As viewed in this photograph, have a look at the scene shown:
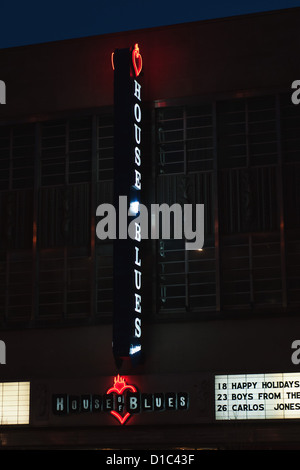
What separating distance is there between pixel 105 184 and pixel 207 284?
15.7 feet

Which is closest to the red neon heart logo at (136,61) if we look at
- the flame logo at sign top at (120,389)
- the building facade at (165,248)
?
the building facade at (165,248)

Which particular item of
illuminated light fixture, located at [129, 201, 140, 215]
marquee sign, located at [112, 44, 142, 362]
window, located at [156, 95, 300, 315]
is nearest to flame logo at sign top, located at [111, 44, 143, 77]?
marquee sign, located at [112, 44, 142, 362]

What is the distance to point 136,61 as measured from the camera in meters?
30.0

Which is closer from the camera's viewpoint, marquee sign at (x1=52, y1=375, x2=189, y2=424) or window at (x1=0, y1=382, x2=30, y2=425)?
marquee sign at (x1=52, y1=375, x2=189, y2=424)

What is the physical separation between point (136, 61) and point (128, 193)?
4.49m

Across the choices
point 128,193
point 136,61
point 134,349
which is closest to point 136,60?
point 136,61

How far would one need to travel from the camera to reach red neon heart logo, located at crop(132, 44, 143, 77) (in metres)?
29.7

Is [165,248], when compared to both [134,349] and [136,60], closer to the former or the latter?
[134,349]

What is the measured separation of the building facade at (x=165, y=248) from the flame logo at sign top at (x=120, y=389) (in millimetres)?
44

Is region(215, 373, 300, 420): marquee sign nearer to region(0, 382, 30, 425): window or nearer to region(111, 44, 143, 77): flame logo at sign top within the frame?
region(0, 382, 30, 425): window

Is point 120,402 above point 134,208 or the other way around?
the other way around

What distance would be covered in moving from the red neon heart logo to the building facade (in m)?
0.39

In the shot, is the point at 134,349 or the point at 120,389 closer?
the point at 134,349
